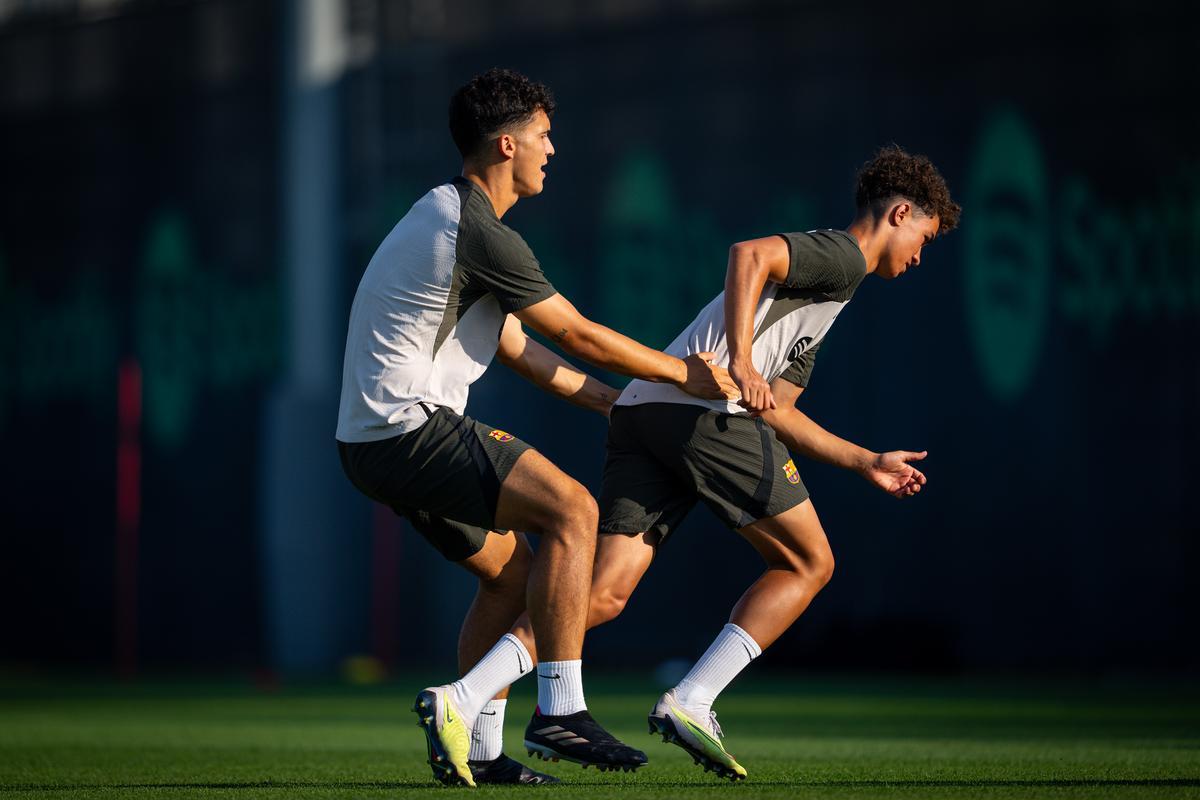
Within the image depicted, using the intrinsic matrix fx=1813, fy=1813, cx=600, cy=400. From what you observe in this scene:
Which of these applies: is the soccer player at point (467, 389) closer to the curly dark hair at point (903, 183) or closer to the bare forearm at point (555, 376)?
the bare forearm at point (555, 376)

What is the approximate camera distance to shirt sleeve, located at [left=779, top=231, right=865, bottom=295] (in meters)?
5.38

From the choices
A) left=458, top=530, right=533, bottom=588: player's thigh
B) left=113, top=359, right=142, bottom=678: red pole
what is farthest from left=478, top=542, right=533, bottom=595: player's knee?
left=113, top=359, right=142, bottom=678: red pole

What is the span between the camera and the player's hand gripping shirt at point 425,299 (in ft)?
16.5

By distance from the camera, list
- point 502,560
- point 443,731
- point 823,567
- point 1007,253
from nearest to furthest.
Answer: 1. point 443,731
2. point 502,560
3. point 823,567
4. point 1007,253

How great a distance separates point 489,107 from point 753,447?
4.24 ft

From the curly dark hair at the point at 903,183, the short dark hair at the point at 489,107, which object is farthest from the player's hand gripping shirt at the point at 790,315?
the short dark hair at the point at 489,107

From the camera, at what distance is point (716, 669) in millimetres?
5422

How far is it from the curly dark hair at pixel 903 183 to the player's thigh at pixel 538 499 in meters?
1.41

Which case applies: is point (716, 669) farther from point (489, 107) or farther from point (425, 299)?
point (489, 107)

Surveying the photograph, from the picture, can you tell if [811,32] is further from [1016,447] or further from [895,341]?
[1016,447]

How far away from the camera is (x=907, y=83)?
48.6 ft

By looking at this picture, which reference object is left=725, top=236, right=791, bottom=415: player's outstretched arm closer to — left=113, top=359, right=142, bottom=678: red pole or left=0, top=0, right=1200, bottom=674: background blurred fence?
left=0, top=0, right=1200, bottom=674: background blurred fence

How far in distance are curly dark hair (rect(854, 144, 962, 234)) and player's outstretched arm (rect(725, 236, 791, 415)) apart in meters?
0.59

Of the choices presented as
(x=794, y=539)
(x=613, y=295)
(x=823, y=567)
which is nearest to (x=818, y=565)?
(x=823, y=567)
